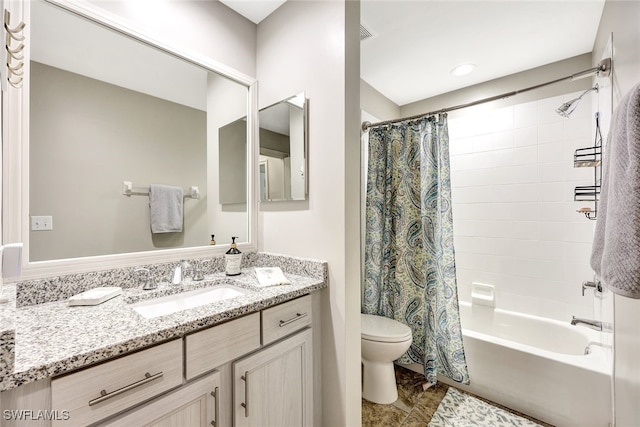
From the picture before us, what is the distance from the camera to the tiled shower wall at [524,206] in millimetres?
2094

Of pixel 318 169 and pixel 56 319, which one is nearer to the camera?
pixel 56 319

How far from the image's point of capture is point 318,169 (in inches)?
58.2

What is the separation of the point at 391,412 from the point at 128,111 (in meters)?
2.28

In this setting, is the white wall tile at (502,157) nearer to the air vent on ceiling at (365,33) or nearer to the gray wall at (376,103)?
the gray wall at (376,103)

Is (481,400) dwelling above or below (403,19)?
below

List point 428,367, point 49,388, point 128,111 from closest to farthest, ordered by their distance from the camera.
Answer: point 49,388, point 128,111, point 428,367

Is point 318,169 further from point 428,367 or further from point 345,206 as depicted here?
point 428,367

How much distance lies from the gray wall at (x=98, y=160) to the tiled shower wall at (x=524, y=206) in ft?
8.00

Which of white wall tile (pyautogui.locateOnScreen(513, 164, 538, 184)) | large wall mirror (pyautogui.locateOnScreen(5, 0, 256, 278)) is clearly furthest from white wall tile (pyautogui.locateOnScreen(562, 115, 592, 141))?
large wall mirror (pyautogui.locateOnScreen(5, 0, 256, 278))

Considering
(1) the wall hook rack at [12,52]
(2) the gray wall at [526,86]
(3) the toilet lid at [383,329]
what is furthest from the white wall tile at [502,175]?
(1) the wall hook rack at [12,52]

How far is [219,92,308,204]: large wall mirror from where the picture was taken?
1549 mm

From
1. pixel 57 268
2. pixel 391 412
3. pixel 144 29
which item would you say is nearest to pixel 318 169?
pixel 144 29

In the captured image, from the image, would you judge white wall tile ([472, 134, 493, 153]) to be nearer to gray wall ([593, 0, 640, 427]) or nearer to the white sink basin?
gray wall ([593, 0, 640, 427])

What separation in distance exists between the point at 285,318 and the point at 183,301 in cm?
49
